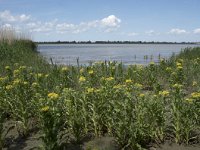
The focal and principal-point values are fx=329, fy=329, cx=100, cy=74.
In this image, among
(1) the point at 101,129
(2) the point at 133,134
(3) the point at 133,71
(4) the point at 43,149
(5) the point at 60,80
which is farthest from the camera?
(3) the point at 133,71

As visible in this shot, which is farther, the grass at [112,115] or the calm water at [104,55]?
the calm water at [104,55]

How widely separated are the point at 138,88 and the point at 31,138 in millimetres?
2056

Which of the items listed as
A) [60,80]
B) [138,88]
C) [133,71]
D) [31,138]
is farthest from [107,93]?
[133,71]

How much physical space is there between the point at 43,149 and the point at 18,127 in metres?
1.62

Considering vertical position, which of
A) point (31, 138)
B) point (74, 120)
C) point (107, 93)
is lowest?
point (31, 138)

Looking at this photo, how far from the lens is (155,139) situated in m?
5.36

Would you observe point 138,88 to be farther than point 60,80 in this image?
No

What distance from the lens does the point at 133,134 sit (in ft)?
16.4

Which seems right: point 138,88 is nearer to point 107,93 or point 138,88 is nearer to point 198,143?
point 107,93

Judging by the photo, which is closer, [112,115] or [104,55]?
[112,115]

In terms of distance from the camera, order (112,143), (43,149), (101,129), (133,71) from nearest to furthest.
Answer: (43,149) → (112,143) → (101,129) → (133,71)

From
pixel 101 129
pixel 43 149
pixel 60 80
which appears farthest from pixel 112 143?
pixel 60 80

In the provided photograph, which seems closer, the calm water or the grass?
the grass

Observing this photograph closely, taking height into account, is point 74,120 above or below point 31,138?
above
